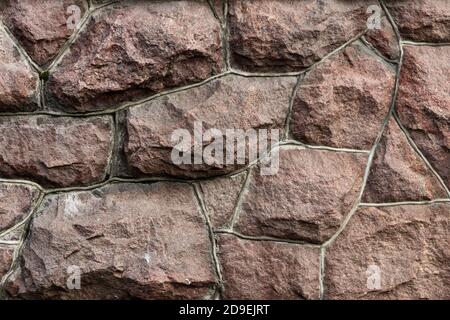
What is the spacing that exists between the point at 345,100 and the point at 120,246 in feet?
2.78

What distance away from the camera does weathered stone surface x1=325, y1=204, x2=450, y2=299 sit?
2.25m

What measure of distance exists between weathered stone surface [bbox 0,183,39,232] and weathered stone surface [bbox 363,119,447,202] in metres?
1.07

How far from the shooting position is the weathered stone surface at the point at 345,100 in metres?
2.20

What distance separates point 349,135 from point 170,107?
579 mm

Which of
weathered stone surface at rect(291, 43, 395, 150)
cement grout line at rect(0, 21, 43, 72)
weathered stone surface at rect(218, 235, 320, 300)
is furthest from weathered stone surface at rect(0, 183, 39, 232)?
weathered stone surface at rect(291, 43, 395, 150)

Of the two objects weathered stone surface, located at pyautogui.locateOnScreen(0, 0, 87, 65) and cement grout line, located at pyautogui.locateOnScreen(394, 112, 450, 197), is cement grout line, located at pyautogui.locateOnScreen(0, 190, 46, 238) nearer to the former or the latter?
weathered stone surface, located at pyautogui.locateOnScreen(0, 0, 87, 65)

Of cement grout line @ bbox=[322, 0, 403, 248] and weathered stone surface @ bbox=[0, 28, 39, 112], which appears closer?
weathered stone surface @ bbox=[0, 28, 39, 112]

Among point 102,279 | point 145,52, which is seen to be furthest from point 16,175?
point 145,52

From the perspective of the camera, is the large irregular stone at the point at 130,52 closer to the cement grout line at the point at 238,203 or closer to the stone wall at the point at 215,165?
the stone wall at the point at 215,165

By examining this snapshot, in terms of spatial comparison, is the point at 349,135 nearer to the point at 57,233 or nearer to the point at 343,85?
the point at 343,85

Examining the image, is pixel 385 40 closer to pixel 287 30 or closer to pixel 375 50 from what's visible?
pixel 375 50

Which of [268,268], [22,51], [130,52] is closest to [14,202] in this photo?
[22,51]

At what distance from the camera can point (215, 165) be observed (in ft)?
7.18

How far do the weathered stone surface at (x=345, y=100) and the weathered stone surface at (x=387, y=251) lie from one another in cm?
26
